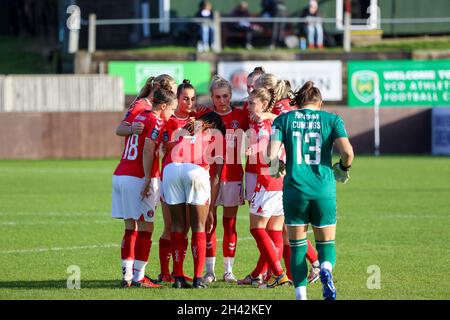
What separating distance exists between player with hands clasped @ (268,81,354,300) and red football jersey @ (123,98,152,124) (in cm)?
198

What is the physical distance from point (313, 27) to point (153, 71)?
628 centimetres

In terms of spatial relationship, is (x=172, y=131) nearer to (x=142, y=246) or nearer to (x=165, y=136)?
(x=165, y=136)

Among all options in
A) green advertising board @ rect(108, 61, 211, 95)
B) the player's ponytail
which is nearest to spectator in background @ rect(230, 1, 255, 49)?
green advertising board @ rect(108, 61, 211, 95)

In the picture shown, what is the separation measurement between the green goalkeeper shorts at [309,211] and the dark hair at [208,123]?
1576mm

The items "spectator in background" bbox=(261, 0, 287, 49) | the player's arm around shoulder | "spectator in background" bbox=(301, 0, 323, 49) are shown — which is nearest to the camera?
the player's arm around shoulder

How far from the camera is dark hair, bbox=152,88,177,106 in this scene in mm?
10398

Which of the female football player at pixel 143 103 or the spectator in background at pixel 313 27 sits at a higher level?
the spectator in background at pixel 313 27

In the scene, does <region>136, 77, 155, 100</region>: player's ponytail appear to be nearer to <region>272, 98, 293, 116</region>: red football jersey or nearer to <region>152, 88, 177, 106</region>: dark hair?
<region>152, 88, 177, 106</region>: dark hair

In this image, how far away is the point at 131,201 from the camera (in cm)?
1046

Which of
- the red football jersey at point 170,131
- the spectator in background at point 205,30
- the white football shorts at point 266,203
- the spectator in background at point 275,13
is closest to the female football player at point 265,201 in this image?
the white football shorts at point 266,203

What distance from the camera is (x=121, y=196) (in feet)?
34.6

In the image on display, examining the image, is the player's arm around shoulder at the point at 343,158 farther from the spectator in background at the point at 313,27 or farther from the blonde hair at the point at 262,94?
the spectator in background at the point at 313,27

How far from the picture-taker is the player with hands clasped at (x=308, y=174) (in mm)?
9125
